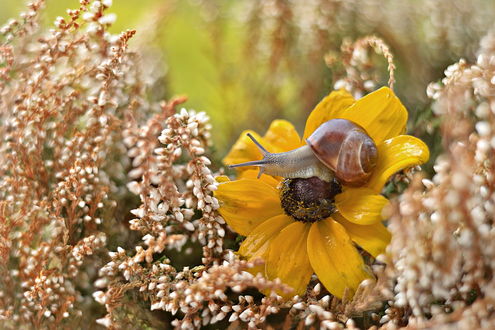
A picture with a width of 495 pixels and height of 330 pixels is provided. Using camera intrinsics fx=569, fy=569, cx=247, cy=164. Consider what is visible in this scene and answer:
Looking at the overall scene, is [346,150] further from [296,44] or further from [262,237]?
[296,44]

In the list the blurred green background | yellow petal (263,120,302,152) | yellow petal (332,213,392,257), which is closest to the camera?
yellow petal (332,213,392,257)

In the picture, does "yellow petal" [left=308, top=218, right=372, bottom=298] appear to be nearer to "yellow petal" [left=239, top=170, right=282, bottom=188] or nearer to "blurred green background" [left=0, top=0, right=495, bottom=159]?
"yellow petal" [left=239, top=170, right=282, bottom=188]

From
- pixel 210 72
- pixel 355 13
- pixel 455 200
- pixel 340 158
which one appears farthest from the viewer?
pixel 210 72

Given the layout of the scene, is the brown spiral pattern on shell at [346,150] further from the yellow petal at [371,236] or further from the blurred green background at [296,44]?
the blurred green background at [296,44]

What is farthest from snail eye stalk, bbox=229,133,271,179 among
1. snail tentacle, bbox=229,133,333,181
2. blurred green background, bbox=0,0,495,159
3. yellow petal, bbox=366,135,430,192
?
blurred green background, bbox=0,0,495,159

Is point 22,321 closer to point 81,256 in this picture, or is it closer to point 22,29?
point 81,256

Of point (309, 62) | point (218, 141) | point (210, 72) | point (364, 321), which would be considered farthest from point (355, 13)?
point (364, 321)

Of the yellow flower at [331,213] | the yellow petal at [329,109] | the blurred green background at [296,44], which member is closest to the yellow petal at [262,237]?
the yellow flower at [331,213]

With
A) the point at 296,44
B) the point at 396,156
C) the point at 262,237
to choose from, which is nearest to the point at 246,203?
the point at 262,237

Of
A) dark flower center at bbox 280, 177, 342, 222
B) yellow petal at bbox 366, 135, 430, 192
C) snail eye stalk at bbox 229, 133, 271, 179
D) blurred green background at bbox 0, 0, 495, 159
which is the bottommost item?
blurred green background at bbox 0, 0, 495, 159
